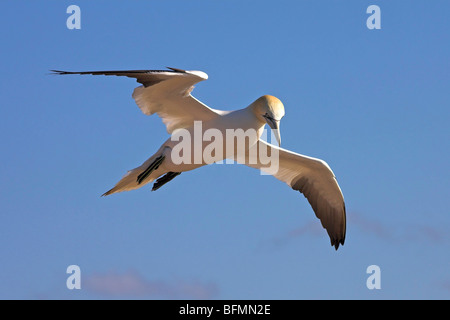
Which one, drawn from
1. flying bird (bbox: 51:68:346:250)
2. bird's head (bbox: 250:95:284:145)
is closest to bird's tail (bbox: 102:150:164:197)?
flying bird (bbox: 51:68:346:250)

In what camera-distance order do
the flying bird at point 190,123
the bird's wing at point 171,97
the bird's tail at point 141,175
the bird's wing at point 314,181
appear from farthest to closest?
the bird's wing at point 314,181, the bird's tail at point 141,175, the flying bird at point 190,123, the bird's wing at point 171,97

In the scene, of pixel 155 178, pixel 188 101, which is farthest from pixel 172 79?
pixel 155 178

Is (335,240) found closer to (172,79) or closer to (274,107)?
(274,107)

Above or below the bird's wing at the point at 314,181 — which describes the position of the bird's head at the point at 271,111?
above

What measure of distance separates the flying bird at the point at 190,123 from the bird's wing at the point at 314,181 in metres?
0.02

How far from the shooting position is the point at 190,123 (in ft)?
42.2

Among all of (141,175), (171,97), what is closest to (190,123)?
(171,97)

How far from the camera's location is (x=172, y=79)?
1180 centimetres

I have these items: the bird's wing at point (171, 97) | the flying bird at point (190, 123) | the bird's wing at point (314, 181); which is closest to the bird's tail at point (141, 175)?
the flying bird at point (190, 123)

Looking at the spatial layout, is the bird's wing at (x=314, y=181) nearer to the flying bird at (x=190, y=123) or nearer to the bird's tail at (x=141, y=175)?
the flying bird at (x=190, y=123)

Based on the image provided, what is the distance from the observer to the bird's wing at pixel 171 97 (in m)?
11.5

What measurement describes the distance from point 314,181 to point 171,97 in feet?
12.5

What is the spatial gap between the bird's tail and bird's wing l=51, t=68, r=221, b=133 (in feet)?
1.96

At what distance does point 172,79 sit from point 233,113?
136 centimetres
